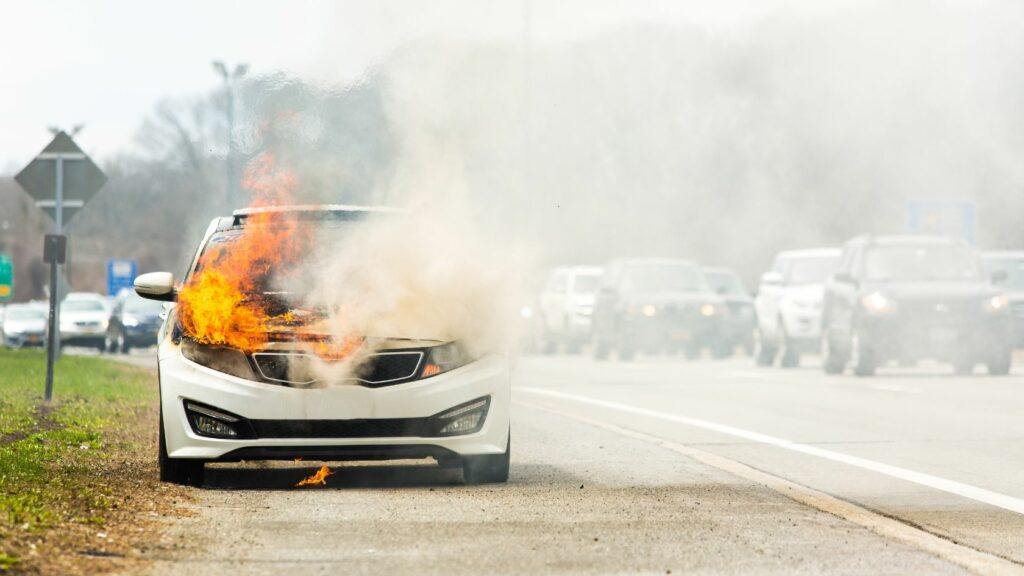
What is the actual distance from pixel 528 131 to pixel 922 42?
38.7 ft

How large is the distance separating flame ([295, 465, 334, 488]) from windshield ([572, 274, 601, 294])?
29.6 metres

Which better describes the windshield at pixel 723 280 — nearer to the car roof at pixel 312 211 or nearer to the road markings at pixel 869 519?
the road markings at pixel 869 519

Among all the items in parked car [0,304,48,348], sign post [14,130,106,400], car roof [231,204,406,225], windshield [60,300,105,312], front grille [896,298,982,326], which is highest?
sign post [14,130,106,400]

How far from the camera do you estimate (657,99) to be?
2442 centimetres

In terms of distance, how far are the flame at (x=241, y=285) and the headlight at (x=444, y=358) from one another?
2.85 feet

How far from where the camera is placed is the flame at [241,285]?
9.94 m

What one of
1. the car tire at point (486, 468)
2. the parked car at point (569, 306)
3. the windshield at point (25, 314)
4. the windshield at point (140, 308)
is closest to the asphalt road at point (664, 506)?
the car tire at point (486, 468)

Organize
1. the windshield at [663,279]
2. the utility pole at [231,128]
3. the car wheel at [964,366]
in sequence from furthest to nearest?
1. the windshield at [663,279]
2. the car wheel at [964,366]
3. the utility pole at [231,128]

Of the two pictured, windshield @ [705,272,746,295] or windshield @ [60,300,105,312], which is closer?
windshield @ [705,272,746,295]

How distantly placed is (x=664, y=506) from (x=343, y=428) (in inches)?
78.8

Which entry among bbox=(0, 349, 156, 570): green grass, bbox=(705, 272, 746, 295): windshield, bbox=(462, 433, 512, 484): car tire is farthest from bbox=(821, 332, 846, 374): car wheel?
bbox=(462, 433, 512, 484): car tire

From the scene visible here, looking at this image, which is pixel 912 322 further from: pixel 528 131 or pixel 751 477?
pixel 751 477

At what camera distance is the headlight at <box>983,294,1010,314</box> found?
25256 millimetres

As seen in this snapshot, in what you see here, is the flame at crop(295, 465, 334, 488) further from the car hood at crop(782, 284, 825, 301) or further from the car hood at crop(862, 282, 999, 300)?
the car hood at crop(782, 284, 825, 301)
